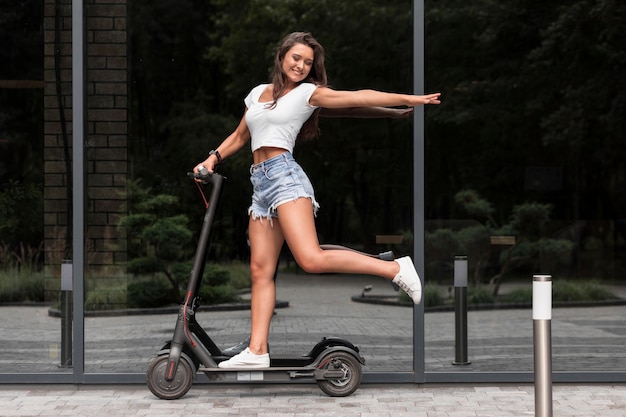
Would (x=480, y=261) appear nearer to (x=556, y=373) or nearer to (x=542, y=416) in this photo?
(x=556, y=373)

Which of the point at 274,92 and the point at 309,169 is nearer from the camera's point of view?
the point at 274,92

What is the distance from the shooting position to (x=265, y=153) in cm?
666

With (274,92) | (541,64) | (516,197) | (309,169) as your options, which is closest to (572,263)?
(516,197)

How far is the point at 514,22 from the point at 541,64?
0.33m

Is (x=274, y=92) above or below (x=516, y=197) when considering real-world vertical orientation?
above

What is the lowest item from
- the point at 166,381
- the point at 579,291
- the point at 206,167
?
the point at 166,381

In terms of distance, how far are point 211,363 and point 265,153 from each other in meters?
1.21

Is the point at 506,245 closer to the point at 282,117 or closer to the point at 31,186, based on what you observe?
the point at 282,117

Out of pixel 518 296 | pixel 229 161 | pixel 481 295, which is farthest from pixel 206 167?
pixel 518 296

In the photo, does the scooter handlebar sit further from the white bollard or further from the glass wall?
the white bollard

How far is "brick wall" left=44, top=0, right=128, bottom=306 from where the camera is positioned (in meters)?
7.55

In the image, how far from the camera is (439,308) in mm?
7824

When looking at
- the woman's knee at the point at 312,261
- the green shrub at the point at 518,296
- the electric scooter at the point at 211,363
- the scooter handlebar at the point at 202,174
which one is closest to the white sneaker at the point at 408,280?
the electric scooter at the point at 211,363

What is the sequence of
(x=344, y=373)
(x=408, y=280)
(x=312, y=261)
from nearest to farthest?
(x=408, y=280)
(x=312, y=261)
(x=344, y=373)
